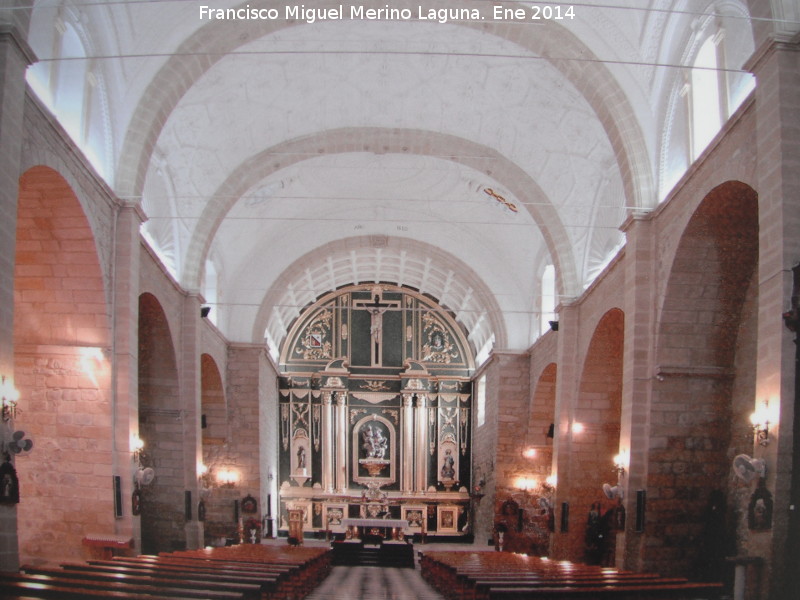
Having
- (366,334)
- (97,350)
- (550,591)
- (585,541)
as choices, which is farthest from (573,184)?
(366,334)

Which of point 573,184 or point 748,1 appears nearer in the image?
point 748,1

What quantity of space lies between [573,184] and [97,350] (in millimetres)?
11042

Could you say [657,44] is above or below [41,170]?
above

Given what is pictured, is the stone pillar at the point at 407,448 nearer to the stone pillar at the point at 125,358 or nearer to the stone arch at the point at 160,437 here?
the stone arch at the point at 160,437

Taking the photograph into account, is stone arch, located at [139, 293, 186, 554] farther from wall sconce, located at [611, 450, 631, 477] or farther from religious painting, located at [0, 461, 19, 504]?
religious painting, located at [0, 461, 19, 504]

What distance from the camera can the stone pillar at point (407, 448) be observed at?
112 ft

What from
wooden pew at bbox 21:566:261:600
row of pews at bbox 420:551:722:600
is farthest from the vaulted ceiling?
wooden pew at bbox 21:566:261:600

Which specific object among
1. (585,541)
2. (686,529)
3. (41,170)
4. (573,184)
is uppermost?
(573,184)

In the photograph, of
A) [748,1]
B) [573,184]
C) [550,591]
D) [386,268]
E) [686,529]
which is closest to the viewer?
[550,591]

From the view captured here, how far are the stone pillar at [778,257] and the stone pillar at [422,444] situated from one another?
971 inches

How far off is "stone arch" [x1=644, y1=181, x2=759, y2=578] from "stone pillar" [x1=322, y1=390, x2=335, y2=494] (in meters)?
20.7

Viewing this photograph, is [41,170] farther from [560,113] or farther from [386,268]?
[386,268]

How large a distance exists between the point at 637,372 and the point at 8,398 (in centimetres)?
940

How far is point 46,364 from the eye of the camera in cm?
1474
